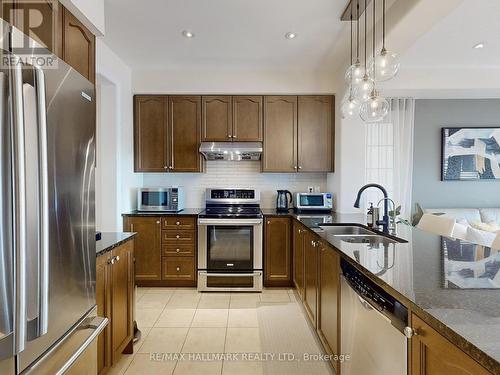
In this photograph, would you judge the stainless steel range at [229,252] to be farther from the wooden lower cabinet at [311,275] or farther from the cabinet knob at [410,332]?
the cabinet knob at [410,332]

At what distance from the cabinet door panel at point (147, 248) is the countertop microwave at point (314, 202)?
1.83m

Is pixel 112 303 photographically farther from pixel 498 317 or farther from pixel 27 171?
pixel 498 317

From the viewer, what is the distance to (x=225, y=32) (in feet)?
9.20

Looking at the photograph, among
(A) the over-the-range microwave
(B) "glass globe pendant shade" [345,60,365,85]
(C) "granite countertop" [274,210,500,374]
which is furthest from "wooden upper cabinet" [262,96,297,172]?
(C) "granite countertop" [274,210,500,374]

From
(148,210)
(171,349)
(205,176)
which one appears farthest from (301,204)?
(171,349)

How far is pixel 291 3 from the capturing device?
233cm

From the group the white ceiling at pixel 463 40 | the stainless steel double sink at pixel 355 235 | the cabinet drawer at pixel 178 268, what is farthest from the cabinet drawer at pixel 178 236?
the white ceiling at pixel 463 40

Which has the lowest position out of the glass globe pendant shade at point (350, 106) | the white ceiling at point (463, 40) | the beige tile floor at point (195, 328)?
the beige tile floor at point (195, 328)

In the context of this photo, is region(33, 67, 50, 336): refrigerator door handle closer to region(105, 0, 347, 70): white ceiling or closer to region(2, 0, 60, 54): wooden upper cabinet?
region(2, 0, 60, 54): wooden upper cabinet

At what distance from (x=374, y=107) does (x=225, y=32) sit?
5.38 ft

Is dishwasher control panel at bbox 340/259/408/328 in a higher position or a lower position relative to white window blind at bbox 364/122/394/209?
lower

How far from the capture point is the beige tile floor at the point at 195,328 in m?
2.07

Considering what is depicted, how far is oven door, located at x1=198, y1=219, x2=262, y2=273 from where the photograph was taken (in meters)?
3.43

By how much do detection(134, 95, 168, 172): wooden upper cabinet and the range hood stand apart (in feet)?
1.22
